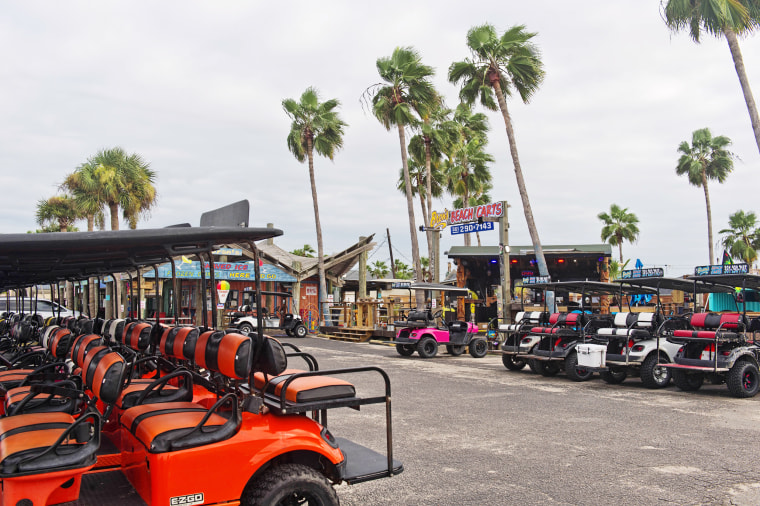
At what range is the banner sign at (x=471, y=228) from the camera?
20.9 m

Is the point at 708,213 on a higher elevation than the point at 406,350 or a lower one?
higher

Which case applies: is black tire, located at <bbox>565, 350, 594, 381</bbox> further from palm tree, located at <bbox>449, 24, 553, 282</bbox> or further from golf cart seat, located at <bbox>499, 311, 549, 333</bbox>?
palm tree, located at <bbox>449, 24, 553, 282</bbox>

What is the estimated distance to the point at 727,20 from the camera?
15516 mm

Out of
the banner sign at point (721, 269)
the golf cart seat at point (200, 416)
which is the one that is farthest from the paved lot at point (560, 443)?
the banner sign at point (721, 269)

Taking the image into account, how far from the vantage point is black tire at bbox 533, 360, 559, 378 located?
13.4 metres

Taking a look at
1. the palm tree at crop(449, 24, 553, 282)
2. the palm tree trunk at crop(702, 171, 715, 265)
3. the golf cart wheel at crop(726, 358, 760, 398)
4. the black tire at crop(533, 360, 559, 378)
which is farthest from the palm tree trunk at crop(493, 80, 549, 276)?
the palm tree trunk at crop(702, 171, 715, 265)

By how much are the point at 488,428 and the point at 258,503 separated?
4751mm

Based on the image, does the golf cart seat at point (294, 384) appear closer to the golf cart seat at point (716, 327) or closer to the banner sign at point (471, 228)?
the golf cart seat at point (716, 327)

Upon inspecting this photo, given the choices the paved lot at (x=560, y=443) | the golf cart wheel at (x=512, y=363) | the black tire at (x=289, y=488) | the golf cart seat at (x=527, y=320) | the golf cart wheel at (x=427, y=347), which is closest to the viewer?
the black tire at (x=289, y=488)

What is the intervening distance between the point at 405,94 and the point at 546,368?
1664 cm

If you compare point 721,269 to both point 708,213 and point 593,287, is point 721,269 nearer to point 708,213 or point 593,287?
point 593,287

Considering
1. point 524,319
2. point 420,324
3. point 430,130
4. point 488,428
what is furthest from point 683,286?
point 430,130

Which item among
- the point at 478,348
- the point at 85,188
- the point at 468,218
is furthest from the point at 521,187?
the point at 85,188

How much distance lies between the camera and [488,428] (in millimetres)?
7598
